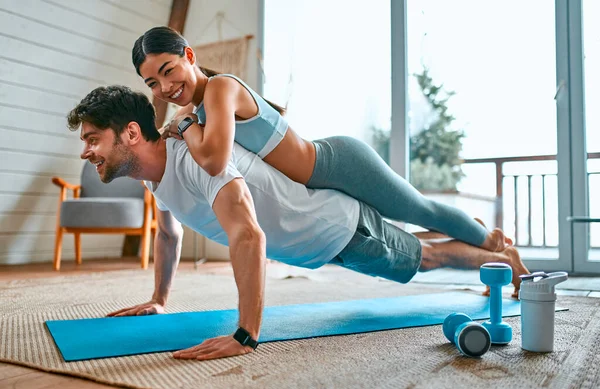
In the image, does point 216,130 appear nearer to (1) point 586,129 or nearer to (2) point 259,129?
(2) point 259,129

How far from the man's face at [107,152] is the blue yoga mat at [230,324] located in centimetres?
43

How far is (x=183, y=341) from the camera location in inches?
54.6

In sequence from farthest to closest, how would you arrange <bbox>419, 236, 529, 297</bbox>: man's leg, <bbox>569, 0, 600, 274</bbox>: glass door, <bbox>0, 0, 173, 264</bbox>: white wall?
<bbox>0, 0, 173, 264</bbox>: white wall, <bbox>569, 0, 600, 274</bbox>: glass door, <bbox>419, 236, 529, 297</bbox>: man's leg

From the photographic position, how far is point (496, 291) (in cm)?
141

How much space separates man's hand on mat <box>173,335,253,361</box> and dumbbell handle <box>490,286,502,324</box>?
0.63 metres

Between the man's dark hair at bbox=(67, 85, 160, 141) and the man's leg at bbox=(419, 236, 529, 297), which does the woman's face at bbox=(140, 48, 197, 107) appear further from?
the man's leg at bbox=(419, 236, 529, 297)

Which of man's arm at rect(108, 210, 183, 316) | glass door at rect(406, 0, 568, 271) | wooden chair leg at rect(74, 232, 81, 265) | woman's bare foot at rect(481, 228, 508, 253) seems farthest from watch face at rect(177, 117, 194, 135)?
wooden chair leg at rect(74, 232, 81, 265)

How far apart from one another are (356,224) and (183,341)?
2.15ft

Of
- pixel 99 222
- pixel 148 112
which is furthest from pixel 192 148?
pixel 99 222

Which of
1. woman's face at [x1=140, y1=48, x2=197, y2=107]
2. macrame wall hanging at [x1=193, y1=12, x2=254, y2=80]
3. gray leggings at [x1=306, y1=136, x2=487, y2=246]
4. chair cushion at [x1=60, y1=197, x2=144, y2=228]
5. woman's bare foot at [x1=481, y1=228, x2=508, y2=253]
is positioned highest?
macrame wall hanging at [x1=193, y1=12, x2=254, y2=80]

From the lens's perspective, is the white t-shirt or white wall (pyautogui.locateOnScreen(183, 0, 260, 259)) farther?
white wall (pyautogui.locateOnScreen(183, 0, 260, 259))

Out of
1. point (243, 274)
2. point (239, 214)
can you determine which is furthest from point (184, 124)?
point (243, 274)

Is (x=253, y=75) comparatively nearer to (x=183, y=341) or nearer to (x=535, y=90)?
(x=535, y=90)

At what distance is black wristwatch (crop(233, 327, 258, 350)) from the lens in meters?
1.26
